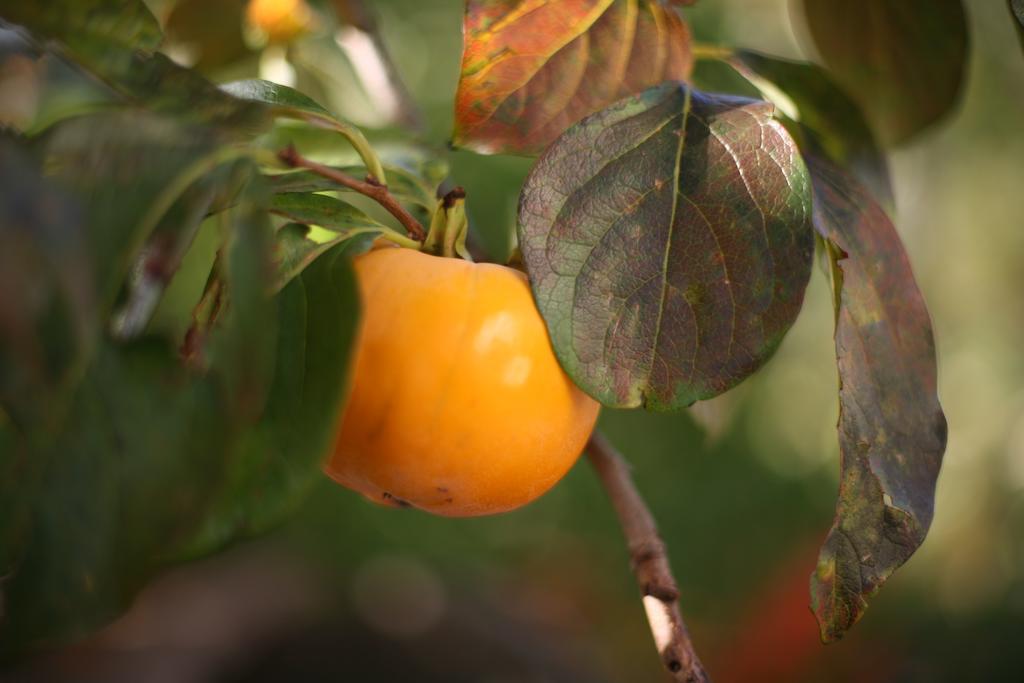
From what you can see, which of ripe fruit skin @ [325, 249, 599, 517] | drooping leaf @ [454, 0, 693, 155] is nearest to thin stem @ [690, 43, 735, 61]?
drooping leaf @ [454, 0, 693, 155]

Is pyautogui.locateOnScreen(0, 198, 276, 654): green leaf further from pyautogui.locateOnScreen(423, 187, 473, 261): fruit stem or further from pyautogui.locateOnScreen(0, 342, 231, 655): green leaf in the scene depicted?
pyautogui.locateOnScreen(423, 187, 473, 261): fruit stem

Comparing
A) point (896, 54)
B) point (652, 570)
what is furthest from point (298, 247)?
point (896, 54)

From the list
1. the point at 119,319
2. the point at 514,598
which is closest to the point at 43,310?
the point at 119,319

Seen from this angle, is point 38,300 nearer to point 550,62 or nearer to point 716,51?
point 550,62

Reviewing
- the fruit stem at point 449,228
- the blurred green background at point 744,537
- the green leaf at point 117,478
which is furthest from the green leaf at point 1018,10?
the blurred green background at point 744,537

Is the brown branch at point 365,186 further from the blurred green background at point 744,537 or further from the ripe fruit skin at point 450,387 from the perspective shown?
the blurred green background at point 744,537
